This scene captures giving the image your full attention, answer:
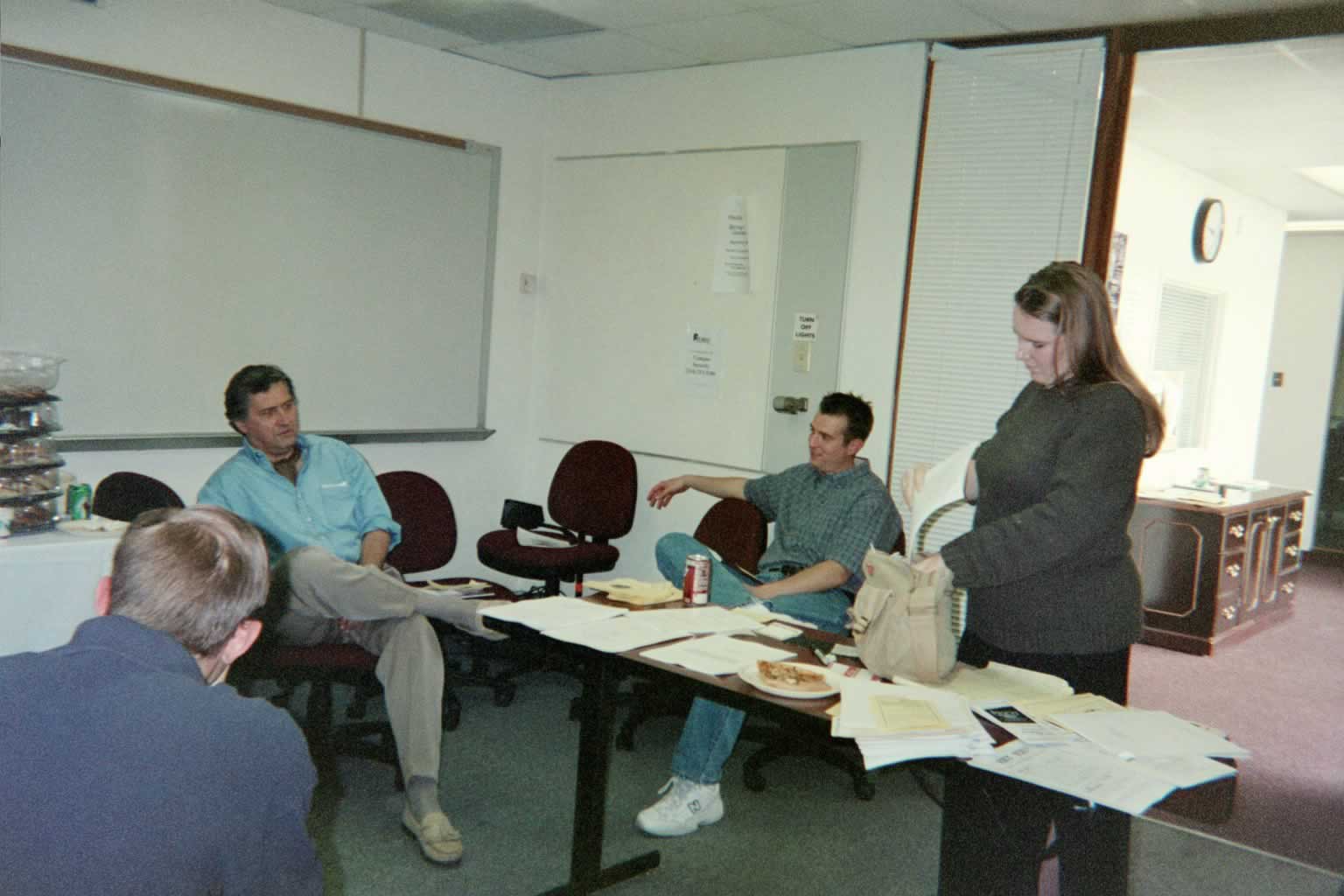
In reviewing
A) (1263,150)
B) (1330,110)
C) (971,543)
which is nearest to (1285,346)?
(1263,150)

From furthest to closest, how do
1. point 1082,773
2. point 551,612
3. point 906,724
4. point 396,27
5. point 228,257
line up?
point 396,27, point 228,257, point 551,612, point 906,724, point 1082,773

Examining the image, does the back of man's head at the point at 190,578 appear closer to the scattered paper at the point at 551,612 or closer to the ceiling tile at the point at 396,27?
the scattered paper at the point at 551,612

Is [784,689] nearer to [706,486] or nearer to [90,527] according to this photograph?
[706,486]

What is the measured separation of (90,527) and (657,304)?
259 centimetres

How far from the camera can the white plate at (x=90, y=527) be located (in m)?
2.98

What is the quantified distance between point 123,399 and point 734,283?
2338mm

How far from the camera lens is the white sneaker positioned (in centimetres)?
315

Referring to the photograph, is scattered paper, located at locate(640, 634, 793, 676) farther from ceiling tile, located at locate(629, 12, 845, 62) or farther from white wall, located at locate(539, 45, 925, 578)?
ceiling tile, located at locate(629, 12, 845, 62)

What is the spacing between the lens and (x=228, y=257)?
4.22 m

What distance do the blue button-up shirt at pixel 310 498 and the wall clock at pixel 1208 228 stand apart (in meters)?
5.05

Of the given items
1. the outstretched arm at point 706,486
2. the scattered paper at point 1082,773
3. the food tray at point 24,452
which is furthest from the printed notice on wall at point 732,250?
the scattered paper at point 1082,773

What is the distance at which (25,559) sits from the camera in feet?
9.13

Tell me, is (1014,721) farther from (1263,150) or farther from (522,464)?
(1263,150)

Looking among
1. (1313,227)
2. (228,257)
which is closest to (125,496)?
(228,257)
